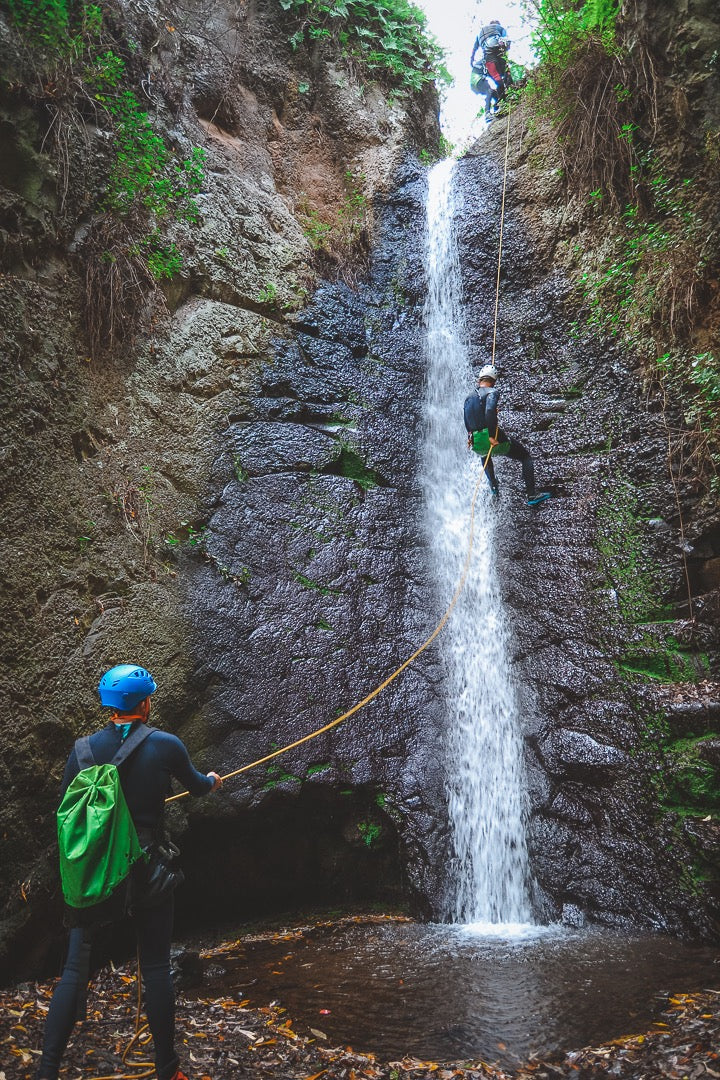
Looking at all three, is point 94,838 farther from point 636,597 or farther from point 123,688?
point 636,597

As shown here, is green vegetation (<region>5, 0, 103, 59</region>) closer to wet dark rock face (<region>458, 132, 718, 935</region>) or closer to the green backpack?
wet dark rock face (<region>458, 132, 718, 935</region>)

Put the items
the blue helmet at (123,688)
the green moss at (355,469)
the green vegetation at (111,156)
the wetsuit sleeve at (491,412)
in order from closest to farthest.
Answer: the blue helmet at (123,688) → the green vegetation at (111,156) → the wetsuit sleeve at (491,412) → the green moss at (355,469)

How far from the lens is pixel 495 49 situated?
11.1 meters

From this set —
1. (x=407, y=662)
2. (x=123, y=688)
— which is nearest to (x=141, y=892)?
(x=123, y=688)

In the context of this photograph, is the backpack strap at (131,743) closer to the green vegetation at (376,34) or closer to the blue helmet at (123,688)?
the blue helmet at (123,688)

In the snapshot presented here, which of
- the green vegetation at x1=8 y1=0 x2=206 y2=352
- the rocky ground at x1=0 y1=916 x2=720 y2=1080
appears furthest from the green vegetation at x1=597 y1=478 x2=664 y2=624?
the green vegetation at x1=8 y1=0 x2=206 y2=352

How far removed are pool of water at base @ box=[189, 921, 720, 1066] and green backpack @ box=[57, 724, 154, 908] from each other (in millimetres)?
1708

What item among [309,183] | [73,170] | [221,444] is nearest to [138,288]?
[73,170]

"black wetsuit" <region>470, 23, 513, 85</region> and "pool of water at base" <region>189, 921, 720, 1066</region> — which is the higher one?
"black wetsuit" <region>470, 23, 513, 85</region>

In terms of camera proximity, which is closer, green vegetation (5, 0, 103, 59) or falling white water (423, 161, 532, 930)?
green vegetation (5, 0, 103, 59)

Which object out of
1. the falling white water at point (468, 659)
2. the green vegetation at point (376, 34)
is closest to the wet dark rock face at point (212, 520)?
the falling white water at point (468, 659)

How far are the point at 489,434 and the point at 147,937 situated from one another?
511 centimetres

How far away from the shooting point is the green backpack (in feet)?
8.05

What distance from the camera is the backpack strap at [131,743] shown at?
2.73 meters
